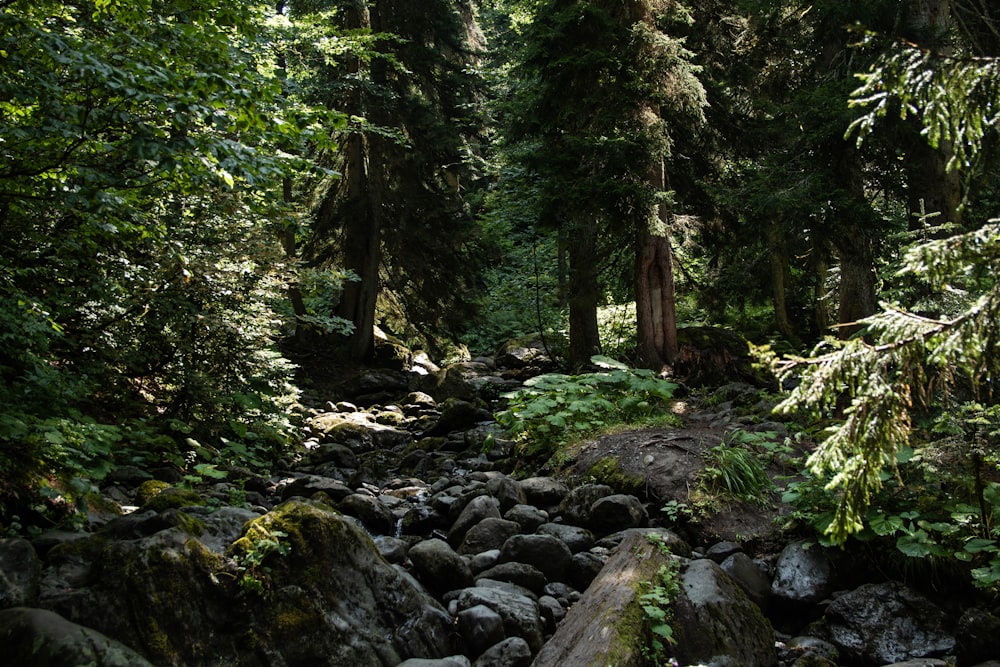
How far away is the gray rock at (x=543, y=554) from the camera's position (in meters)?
5.60

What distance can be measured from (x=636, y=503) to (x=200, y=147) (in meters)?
4.82

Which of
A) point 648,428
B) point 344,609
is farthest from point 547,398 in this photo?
point 344,609

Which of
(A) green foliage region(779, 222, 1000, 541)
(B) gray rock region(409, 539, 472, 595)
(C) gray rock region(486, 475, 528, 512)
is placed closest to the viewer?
(A) green foliage region(779, 222, 1000, 541)

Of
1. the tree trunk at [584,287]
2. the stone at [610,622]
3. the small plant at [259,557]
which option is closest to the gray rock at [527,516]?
the stone at [610,622]

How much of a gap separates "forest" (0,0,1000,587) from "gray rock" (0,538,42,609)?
62 cm

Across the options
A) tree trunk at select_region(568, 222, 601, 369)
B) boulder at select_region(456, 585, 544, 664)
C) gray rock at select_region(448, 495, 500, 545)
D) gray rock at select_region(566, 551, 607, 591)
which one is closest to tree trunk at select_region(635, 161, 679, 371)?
tree trunk at select_region(568, 222, 601, 369)

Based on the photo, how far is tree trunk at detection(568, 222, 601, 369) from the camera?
38.2 ft

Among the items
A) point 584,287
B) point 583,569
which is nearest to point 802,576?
point 583,569

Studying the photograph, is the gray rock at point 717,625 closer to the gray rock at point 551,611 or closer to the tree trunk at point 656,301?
the gray rock at point 551,611

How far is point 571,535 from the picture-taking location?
19.8ft

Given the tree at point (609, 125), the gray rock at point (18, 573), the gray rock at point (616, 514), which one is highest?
the tree at point (609, 125)

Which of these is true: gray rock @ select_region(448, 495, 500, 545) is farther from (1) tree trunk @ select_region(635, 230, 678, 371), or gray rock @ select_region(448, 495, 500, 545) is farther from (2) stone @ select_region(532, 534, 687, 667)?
(1) tree trunk @ select_region(635, 230, 678, 371)

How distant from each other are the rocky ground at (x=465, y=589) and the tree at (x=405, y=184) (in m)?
10.7

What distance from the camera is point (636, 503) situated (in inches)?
250
